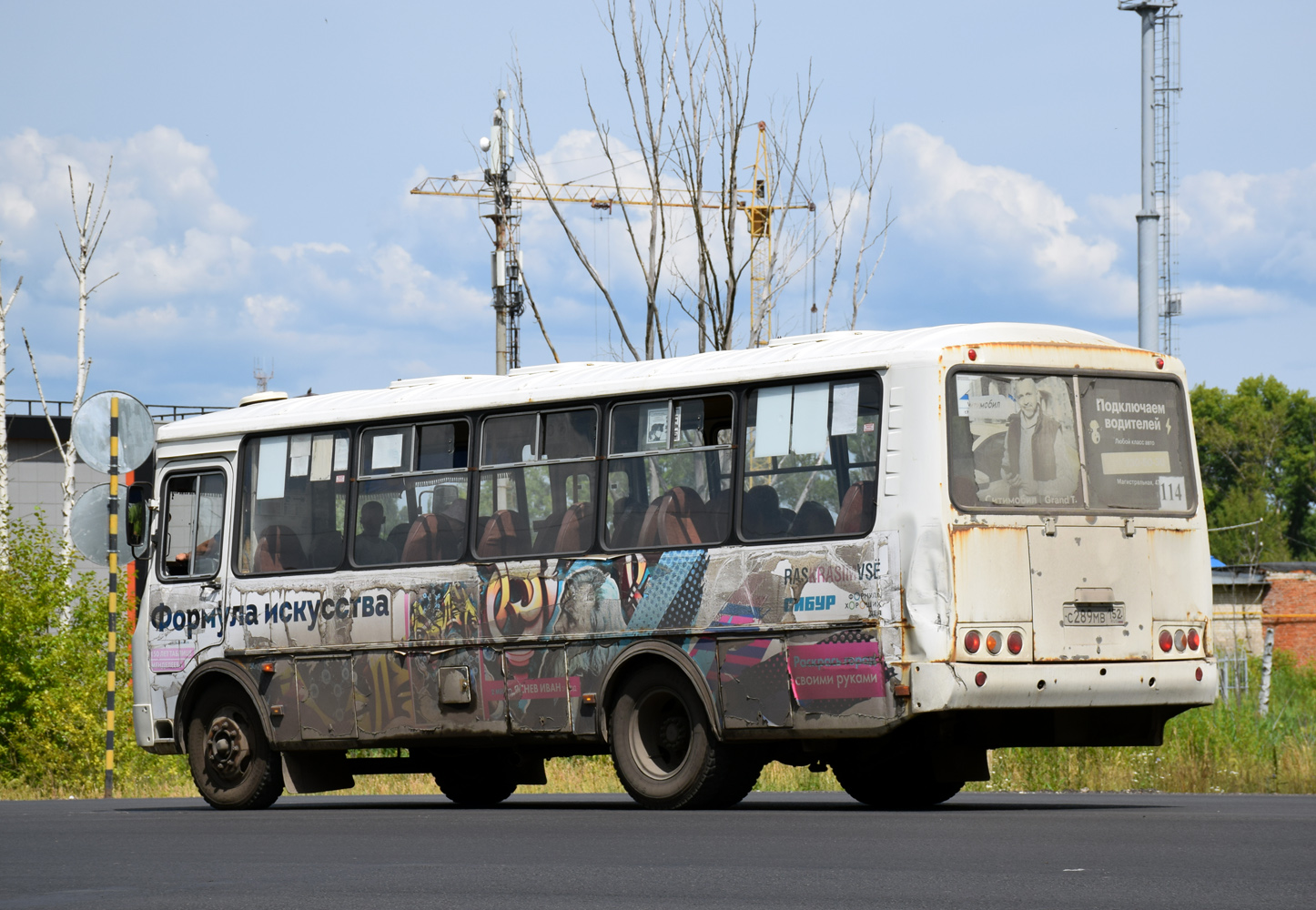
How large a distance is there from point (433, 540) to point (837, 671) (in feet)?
12.4

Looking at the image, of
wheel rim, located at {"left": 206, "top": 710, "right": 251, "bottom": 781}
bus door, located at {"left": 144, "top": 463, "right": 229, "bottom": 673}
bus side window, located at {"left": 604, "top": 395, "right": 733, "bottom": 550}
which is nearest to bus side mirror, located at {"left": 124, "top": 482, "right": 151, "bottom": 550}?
bus door, located at {"left": 144, "top": 463, "right": 229, "bottom": 673}

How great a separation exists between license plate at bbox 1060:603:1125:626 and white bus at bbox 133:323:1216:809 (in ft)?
0.07

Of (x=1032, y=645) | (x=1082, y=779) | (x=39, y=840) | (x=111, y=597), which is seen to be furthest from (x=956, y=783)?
(x=111, y=597)

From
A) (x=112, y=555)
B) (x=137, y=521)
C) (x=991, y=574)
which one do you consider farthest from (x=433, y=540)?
(x=112, y=555)

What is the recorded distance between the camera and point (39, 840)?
12.4m

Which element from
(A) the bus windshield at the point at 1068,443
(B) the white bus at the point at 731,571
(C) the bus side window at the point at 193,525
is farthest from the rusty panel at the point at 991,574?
(C) the bus side window at the point at 193,525

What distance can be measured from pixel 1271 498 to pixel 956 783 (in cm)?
8929

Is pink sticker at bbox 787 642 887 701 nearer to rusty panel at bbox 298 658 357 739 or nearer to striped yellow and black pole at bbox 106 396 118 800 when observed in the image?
rusty panel at bbox 298 658 357 739

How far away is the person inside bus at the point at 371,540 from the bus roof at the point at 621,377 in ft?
2.31

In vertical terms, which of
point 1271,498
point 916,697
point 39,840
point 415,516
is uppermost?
point 1271,498

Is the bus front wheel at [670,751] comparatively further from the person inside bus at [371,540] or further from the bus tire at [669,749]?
the person inside bus at [371,540]

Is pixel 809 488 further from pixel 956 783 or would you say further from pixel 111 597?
pixel 111 597

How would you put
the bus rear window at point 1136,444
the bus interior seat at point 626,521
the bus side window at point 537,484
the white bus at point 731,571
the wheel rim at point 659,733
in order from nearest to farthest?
the white bus at point 731,571
the bus rear window at point 1136,444
the wheel rim at point 659,733
the bus interior seat at point 626,521
the bus side window at point 537,484

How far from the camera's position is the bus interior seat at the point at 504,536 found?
14.7 metres
